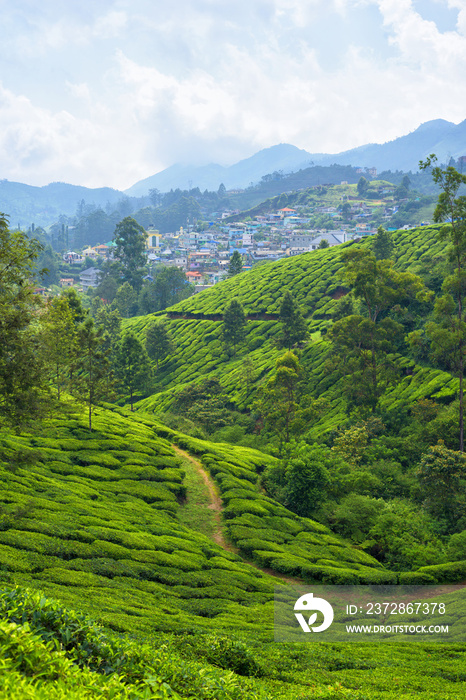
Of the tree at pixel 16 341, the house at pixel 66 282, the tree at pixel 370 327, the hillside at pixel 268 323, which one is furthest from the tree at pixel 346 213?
the tree at pixel 16 341

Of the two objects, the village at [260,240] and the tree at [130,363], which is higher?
the village at [260,240]

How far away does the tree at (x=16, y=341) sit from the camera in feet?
49.2

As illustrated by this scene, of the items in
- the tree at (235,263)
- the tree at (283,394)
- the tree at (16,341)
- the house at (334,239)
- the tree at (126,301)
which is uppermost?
the house at (334,239)

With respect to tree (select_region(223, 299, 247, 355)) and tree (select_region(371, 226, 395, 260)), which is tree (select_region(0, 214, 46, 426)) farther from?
tree (select_region(371, 226, 395, 260))

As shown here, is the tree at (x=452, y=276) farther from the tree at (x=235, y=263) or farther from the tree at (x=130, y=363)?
the tree at (x=235, y=263)

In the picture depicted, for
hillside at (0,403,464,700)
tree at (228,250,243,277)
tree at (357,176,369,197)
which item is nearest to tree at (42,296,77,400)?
hillside at (0,403,464,700)

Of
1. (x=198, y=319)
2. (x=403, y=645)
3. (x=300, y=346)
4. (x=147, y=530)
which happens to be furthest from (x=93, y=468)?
(x=198, y=319)

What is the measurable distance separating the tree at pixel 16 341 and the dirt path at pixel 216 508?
974 centimetres

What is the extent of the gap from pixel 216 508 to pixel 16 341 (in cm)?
1296

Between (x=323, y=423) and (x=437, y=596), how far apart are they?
20145 millimetres

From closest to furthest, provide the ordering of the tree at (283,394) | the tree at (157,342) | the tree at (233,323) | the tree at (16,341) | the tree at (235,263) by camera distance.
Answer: the tree at (16,341) → the tree at (283,394) → the tree at (233,323) → the tree at (157,342) → the tree at (235,263)

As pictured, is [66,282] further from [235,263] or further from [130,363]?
[130,363]

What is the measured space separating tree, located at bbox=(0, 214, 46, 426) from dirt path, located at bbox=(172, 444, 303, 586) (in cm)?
974

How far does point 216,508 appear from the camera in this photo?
23812mm
